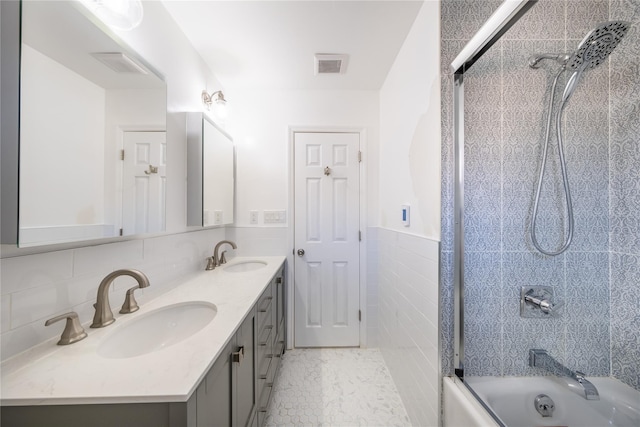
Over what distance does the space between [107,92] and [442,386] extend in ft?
6.35

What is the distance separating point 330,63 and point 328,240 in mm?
1495

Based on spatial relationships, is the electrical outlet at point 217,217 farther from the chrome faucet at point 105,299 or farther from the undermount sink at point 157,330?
the chrome faucet at point 105,299

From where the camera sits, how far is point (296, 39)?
160 centimetres

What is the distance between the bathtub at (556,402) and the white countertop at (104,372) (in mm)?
1160

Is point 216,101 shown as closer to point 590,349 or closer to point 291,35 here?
point 291,35

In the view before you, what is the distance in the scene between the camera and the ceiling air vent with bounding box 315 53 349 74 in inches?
69.6

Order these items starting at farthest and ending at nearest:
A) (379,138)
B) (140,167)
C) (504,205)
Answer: (379,138), (504,205), (140,167)

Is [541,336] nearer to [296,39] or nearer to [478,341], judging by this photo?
[478,341]

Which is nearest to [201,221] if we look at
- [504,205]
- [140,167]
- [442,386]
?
[140,167]

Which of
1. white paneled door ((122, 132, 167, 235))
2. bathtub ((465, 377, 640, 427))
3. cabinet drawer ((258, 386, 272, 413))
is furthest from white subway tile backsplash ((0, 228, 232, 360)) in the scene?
bathtub ((465, 377, 640, 427))

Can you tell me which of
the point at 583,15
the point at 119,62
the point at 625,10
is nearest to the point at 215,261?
the point at 119,62

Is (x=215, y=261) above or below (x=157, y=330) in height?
above

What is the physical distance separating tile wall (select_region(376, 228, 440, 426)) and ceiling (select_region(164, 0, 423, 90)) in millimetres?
1326

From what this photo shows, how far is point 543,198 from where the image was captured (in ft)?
3.89
